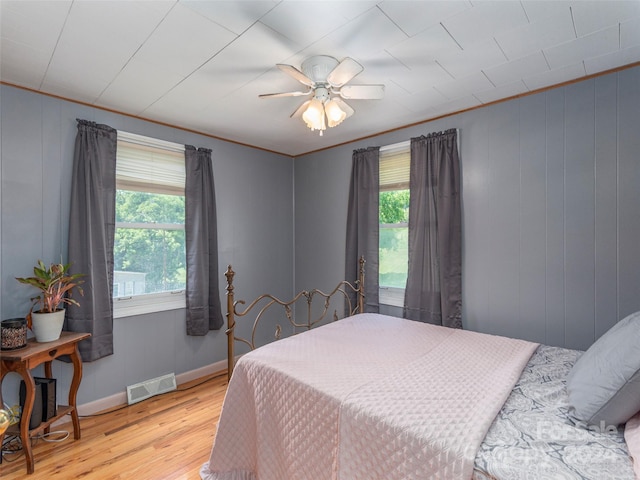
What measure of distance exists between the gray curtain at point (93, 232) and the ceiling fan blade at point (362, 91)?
2.03m

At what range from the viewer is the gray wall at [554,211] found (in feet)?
6.84

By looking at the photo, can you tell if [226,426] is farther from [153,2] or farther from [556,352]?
[153,2]

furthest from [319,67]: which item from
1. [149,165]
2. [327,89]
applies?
[149,165]

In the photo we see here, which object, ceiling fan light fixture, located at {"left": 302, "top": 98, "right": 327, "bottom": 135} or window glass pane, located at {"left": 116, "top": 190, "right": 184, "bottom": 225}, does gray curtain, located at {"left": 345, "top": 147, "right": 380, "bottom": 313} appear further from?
window glass pane, located at {"left": 116, "top": 190, "right": 184, "bottom": 225}

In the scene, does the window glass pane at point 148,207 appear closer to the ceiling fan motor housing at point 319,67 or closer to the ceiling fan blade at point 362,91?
the ceiling fan motor housing at point 319,67

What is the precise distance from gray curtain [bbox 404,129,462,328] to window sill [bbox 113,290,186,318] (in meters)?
2.23

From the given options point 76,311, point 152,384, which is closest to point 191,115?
point 76,311

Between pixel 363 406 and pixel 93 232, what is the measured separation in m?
2.48

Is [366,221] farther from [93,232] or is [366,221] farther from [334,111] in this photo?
[93,232]

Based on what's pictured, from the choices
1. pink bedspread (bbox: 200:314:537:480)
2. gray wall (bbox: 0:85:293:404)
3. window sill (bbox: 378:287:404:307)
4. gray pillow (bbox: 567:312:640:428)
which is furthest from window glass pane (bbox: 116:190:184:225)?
gray pillow (bbox: 567:312:640:428)

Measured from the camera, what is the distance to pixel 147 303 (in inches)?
117

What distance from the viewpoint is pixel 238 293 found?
3623mm

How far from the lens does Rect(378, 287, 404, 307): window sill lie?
3.21m

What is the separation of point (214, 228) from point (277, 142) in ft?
4.00
